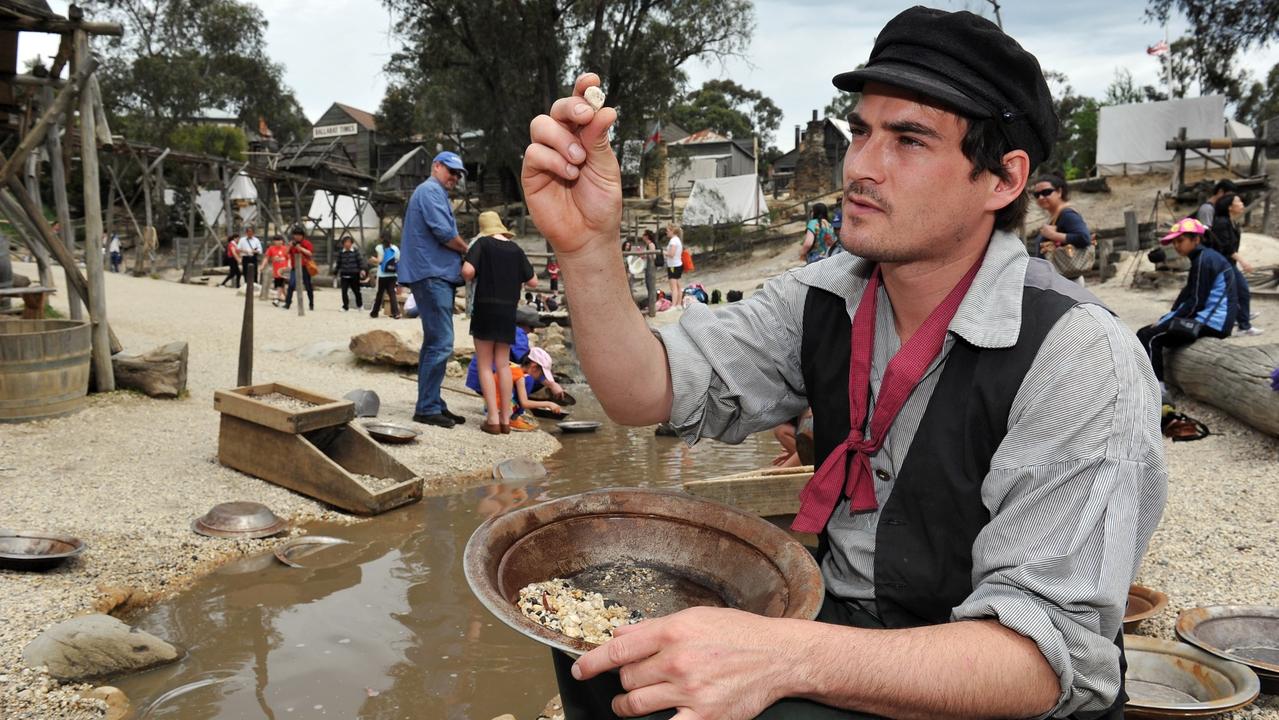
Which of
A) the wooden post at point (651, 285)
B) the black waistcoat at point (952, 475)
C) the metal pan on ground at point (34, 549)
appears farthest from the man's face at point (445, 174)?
the wooden post at point (651, 285)

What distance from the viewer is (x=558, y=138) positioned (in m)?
1.75

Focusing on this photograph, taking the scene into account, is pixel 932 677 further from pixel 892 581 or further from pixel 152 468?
pixel 152 468

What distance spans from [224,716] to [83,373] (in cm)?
456

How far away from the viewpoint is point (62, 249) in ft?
22.1

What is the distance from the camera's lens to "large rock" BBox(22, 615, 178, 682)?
3.06 meters

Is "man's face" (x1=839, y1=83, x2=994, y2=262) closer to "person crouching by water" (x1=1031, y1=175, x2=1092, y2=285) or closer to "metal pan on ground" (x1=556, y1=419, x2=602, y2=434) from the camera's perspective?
"metal pan on ground" (x1=556, y1=419, x2=602, y2=434)

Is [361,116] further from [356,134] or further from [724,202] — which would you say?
[724,202]

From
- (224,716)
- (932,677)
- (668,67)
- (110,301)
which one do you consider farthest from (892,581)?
(668,67)

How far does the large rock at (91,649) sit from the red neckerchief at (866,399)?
2650 mm

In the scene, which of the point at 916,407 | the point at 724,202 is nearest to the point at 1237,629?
the point at 916,407

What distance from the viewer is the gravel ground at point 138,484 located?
3.49 metres

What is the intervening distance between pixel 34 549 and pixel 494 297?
3.68 meters

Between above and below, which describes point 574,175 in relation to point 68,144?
below

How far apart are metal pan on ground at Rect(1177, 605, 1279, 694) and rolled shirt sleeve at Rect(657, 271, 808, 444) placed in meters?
2.14
